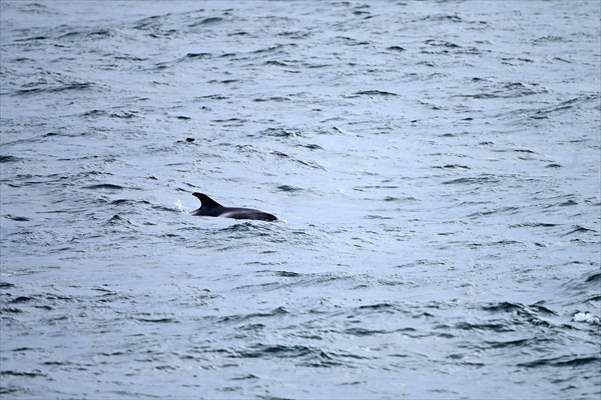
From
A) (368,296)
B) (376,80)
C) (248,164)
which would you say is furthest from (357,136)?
(368,296)

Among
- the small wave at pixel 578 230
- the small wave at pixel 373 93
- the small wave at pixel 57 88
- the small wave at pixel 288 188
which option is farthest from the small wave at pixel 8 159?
the small wave at pixel 578 230

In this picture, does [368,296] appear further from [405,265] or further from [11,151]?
[11,151]

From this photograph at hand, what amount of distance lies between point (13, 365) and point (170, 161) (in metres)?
11.0

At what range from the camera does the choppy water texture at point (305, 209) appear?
13.5 m

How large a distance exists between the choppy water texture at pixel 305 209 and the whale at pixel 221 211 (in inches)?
12.6

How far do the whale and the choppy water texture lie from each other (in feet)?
1.05

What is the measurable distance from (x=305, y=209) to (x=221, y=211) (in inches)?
70.4

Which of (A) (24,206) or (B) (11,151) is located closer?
(A) (24,206)

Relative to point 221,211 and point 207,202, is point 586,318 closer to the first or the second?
point 221,211

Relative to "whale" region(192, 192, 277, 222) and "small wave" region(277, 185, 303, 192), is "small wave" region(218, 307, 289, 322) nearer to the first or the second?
"whale" region(192, 192, 277, 222)

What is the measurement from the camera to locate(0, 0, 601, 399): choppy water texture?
44.3ft

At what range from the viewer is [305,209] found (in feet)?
68.6

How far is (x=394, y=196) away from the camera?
21.8m

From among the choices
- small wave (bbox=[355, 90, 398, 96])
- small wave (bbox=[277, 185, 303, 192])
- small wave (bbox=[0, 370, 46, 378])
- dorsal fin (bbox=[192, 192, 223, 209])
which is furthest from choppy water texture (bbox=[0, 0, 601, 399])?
dorsal fin (bbox=[192, 192, 223, 209])
